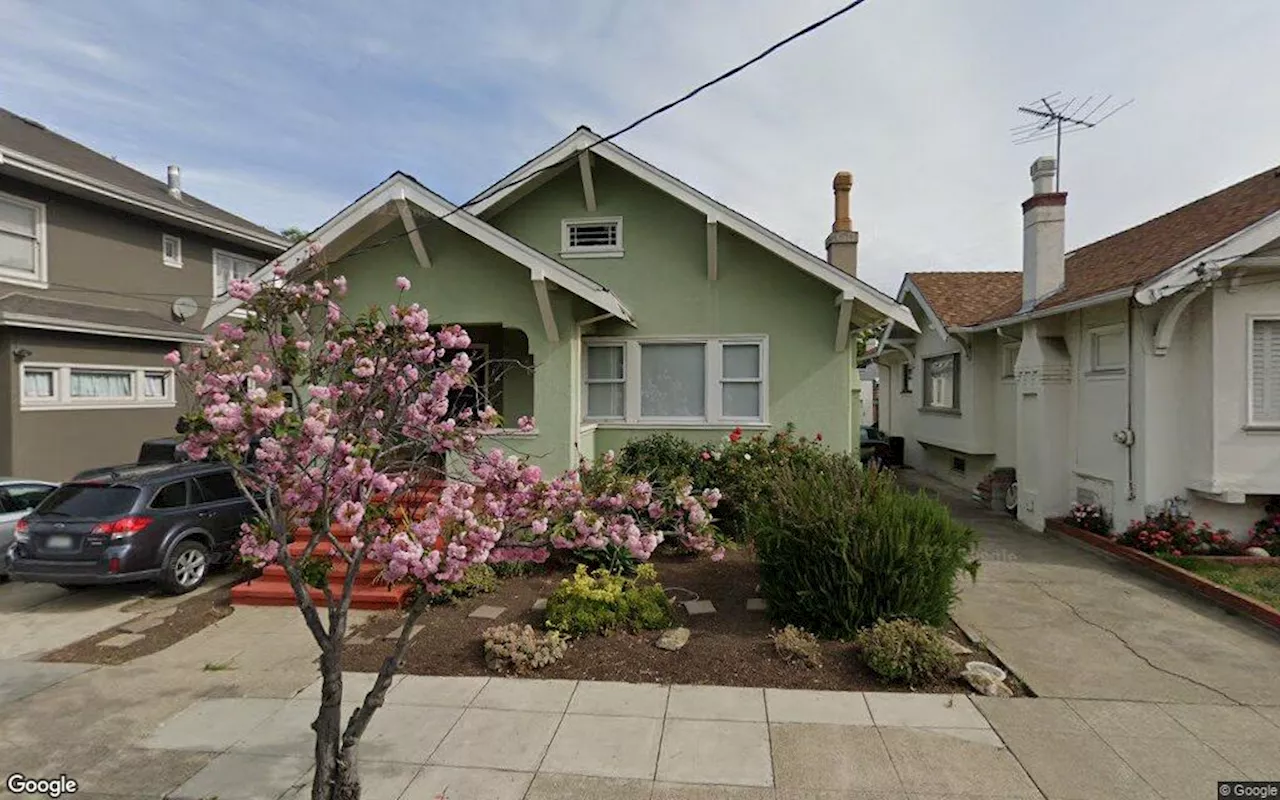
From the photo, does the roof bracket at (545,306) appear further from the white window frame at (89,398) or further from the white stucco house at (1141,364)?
the white window frame at (89,398)

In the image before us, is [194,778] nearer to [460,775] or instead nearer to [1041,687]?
[460,775]

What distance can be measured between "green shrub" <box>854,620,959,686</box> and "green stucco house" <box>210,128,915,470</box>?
5.41m

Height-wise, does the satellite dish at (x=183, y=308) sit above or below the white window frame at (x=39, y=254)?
below

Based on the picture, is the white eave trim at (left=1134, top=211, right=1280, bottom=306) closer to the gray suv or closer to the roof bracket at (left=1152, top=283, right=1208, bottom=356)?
the roof bracket at (left=1152, top=283, right=1208, bottom=356)

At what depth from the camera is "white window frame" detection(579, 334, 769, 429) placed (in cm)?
1061

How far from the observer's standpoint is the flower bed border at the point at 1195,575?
6499mm

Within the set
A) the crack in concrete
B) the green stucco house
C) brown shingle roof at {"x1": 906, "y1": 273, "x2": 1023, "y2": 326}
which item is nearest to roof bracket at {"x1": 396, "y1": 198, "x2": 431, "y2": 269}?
the green stucco house

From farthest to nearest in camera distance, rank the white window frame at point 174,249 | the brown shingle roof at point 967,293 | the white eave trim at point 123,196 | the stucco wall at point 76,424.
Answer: the white window frame at point 174,249 → the brown shingle roof at point 967,293 → the white eave trim at point 123,196 → the stucco wall at point 76,424

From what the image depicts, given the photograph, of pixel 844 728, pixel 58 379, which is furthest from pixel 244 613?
pixel 58 379

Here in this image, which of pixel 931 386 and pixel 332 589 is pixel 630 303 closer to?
pixel 332 589

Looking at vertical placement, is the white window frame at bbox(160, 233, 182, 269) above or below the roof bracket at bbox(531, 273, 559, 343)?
above

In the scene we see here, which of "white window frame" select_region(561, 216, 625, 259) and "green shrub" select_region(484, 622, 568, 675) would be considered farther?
"white window frame" select_region(561, 216, 625, 259)

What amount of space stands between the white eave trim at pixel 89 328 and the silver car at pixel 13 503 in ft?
10.1

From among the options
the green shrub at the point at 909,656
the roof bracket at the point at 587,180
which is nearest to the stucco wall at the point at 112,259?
the roof bracket at the point at 587,180
